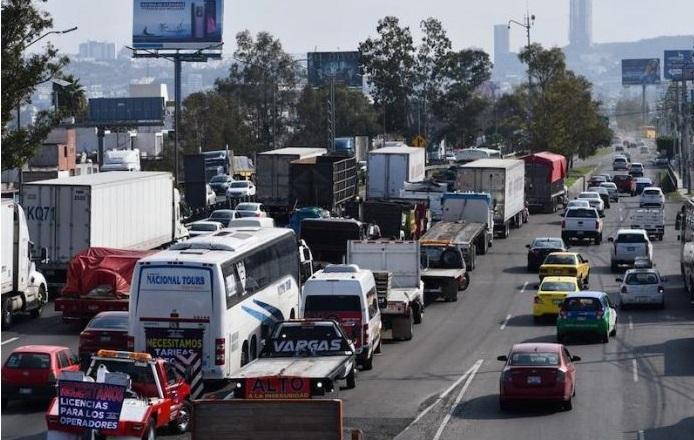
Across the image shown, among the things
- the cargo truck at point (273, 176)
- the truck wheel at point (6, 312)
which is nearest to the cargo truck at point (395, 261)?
the truck wheel at point (6, 312)

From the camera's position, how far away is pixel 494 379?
33.2 metres

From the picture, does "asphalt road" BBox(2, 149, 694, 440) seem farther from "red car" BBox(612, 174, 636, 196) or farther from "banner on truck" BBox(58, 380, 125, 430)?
"red car" BBox(612, 174, 636, 196)

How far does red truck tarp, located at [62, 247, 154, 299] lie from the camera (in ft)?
131

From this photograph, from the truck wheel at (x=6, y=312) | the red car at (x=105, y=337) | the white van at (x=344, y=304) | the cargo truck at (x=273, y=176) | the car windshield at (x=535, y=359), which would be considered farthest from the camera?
the cargo truck at (x=273, y=176)

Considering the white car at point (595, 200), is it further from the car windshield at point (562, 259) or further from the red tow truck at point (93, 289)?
the red tow truck at point (93, 289)

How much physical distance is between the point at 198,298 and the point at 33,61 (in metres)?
23.9

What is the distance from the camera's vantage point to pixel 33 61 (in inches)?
2007

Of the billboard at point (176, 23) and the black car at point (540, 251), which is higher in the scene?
the billboard at point (176, 23)

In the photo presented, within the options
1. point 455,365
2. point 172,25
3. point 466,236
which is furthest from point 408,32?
point 455,365

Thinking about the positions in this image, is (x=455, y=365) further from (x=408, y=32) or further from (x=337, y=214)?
(x=408, y=32)

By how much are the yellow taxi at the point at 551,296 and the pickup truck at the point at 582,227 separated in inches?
945

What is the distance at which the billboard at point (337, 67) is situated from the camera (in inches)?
6314

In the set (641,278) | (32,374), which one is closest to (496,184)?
(641,278)

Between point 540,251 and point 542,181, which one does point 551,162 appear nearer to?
point 542,181
